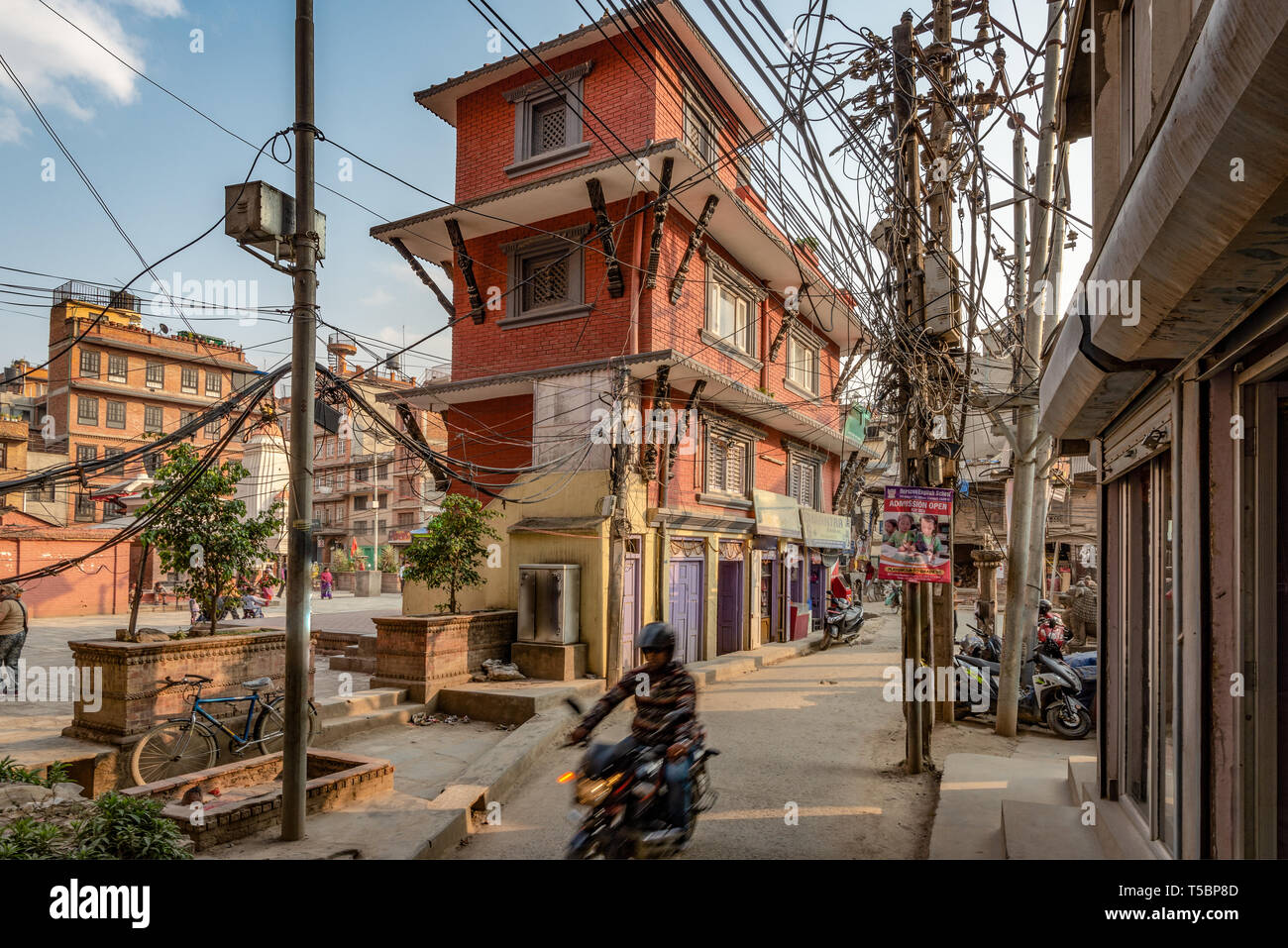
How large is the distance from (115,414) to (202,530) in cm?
3740

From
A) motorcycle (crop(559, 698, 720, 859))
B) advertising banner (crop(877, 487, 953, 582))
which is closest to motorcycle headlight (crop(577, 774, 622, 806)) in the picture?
motorcycle (crop(559, 698, 720, 859))

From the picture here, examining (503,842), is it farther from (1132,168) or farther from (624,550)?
(624,550)

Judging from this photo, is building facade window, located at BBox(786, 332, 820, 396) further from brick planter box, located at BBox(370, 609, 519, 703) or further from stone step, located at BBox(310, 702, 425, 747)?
stone step, located at BBox(310, 702, 425, 747)

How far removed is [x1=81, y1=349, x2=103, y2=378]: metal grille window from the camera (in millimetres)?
37969

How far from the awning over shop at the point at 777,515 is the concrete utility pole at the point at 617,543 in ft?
18.9

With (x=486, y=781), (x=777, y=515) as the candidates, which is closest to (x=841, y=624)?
(x=777, y=515)

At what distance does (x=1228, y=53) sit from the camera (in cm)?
175

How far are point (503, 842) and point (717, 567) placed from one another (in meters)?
11.3

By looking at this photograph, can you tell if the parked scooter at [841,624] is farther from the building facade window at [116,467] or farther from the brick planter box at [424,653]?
the building facade window at [116,467]

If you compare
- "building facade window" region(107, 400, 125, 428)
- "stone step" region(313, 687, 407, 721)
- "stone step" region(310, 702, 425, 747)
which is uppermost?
"building facade window" region(107, 400, 125, 428)

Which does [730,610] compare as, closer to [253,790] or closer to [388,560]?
[253,790]

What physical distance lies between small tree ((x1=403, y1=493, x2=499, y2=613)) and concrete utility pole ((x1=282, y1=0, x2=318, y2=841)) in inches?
257

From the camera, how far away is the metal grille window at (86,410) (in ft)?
124
